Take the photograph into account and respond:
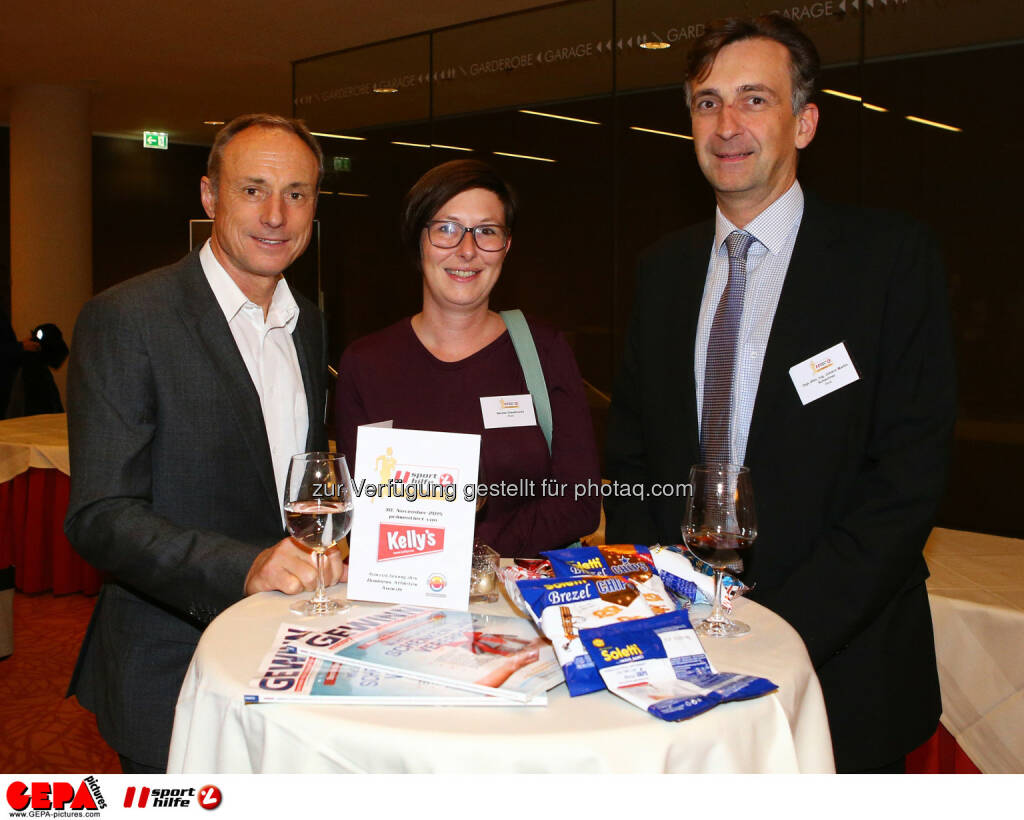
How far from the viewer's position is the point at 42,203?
1005 cm

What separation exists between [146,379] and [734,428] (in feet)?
4.11

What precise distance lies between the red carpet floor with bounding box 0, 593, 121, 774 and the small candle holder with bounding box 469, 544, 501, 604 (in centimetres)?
165

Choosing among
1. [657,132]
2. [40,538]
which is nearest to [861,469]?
[657,132]

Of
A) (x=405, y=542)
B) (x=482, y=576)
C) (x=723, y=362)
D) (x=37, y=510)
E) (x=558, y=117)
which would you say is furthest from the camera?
(x=558, y=117)

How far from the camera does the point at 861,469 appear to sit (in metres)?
1.87

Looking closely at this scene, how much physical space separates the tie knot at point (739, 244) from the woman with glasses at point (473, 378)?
1.92 feet

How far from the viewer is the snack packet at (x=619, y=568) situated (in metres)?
1.45

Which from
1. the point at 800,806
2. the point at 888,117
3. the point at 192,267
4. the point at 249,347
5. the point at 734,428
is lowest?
the point at 800,806

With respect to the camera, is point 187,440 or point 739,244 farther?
point 739,244

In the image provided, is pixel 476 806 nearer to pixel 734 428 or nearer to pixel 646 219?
pixel 734 428

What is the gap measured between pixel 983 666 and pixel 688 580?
4.83 feet

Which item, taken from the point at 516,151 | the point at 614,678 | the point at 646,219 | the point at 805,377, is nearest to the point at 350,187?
the point at 516,151

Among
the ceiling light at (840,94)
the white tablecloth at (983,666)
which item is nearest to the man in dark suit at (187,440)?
the white tablecloth at (983,666)

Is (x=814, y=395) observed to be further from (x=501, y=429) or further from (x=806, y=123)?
(x=501, y=429)
